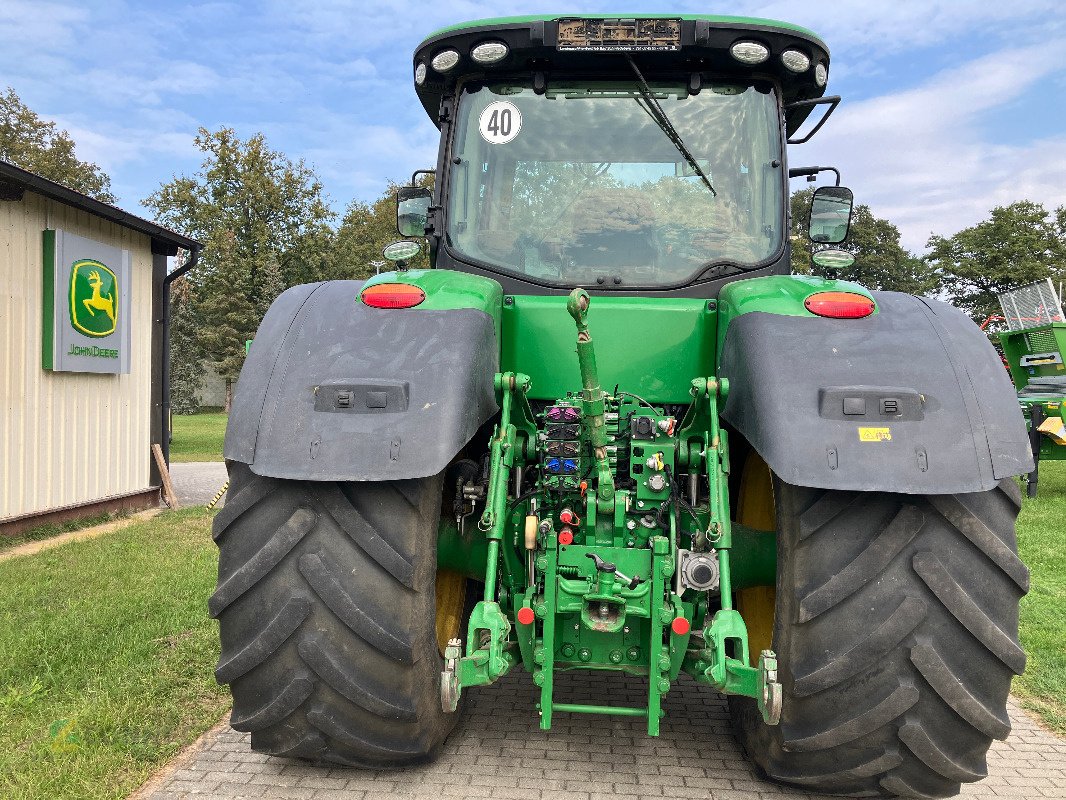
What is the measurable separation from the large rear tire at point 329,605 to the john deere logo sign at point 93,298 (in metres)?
6.69

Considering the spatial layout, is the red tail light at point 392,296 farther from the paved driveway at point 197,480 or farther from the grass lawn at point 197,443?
the grass lawn at point 197,443

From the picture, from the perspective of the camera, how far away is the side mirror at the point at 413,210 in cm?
420

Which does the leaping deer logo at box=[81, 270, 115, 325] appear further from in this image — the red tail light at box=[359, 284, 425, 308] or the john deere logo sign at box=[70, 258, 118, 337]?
the red tail light at box=[359, 284, 425, 308]

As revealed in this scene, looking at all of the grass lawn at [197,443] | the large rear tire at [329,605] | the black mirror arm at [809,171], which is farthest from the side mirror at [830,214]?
the grass lawn at [197,443]

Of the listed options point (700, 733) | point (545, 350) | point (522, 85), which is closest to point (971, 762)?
point (700, 733)

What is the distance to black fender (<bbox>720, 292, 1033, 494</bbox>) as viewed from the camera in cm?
238

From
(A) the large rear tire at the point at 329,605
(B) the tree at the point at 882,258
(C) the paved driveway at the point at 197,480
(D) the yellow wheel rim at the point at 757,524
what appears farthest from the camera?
(B) the tree at the point at 882,258

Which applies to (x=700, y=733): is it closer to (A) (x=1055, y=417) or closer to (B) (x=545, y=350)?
(B) (x=545, y=350)

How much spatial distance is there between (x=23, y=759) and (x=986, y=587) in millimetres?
3294

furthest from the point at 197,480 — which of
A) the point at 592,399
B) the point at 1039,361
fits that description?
the point at 1039,361

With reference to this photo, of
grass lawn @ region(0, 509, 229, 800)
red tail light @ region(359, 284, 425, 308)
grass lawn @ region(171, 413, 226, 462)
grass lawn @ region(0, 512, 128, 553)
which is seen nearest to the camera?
red tail light @ region(359, 284, 425, 308)

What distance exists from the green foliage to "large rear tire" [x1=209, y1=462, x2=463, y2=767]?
120ft

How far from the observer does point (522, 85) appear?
3746 millimetres

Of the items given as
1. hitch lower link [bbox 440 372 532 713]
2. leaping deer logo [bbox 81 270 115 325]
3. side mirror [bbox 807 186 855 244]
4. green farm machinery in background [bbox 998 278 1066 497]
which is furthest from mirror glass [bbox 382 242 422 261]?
green farm machinery in background [bbox 998 278 1066 497]
